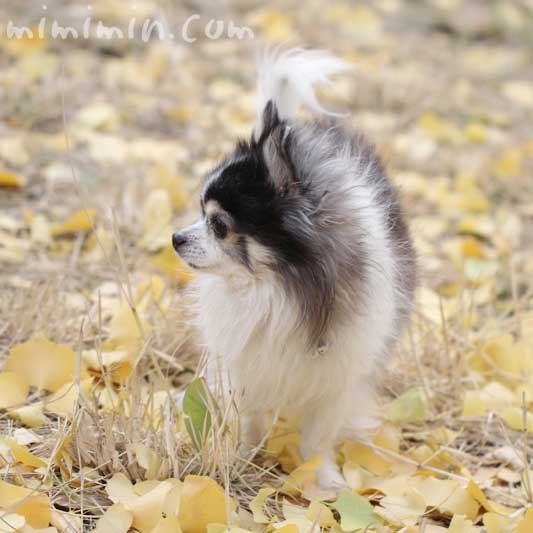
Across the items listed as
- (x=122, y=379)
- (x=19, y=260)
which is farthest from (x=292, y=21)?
(x=122, y=379)

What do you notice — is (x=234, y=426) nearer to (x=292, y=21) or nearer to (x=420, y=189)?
(x=420, y=189)

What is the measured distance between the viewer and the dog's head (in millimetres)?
2160

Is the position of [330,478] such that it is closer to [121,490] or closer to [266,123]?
[121,490]

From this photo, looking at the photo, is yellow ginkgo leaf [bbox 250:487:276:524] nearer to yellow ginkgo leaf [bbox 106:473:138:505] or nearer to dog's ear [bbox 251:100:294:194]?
yellow ginkgo leaf [bbox 106:473:138:505]

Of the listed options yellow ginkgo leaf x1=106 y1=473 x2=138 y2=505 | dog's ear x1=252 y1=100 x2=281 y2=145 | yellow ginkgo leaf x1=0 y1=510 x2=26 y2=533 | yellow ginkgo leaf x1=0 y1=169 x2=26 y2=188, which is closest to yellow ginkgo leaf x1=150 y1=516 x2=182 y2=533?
yellow ginkgo leaf x1=106 y1=473 x2=138 y2=505

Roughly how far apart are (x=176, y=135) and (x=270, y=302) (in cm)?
262

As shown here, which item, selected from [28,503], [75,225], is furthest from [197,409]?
[75,225]

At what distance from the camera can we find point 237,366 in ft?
7.85

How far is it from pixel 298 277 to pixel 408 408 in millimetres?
761

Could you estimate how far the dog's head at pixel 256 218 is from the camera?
216 centimetres

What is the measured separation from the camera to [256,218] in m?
2.17

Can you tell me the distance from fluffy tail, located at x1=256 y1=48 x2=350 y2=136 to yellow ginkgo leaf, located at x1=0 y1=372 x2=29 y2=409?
102 centimetres

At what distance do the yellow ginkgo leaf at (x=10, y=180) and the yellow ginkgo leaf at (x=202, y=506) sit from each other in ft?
6.86

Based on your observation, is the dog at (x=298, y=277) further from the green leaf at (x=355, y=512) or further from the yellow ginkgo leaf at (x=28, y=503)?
the yellow ginkgo leaf at (x=28, y=503)
